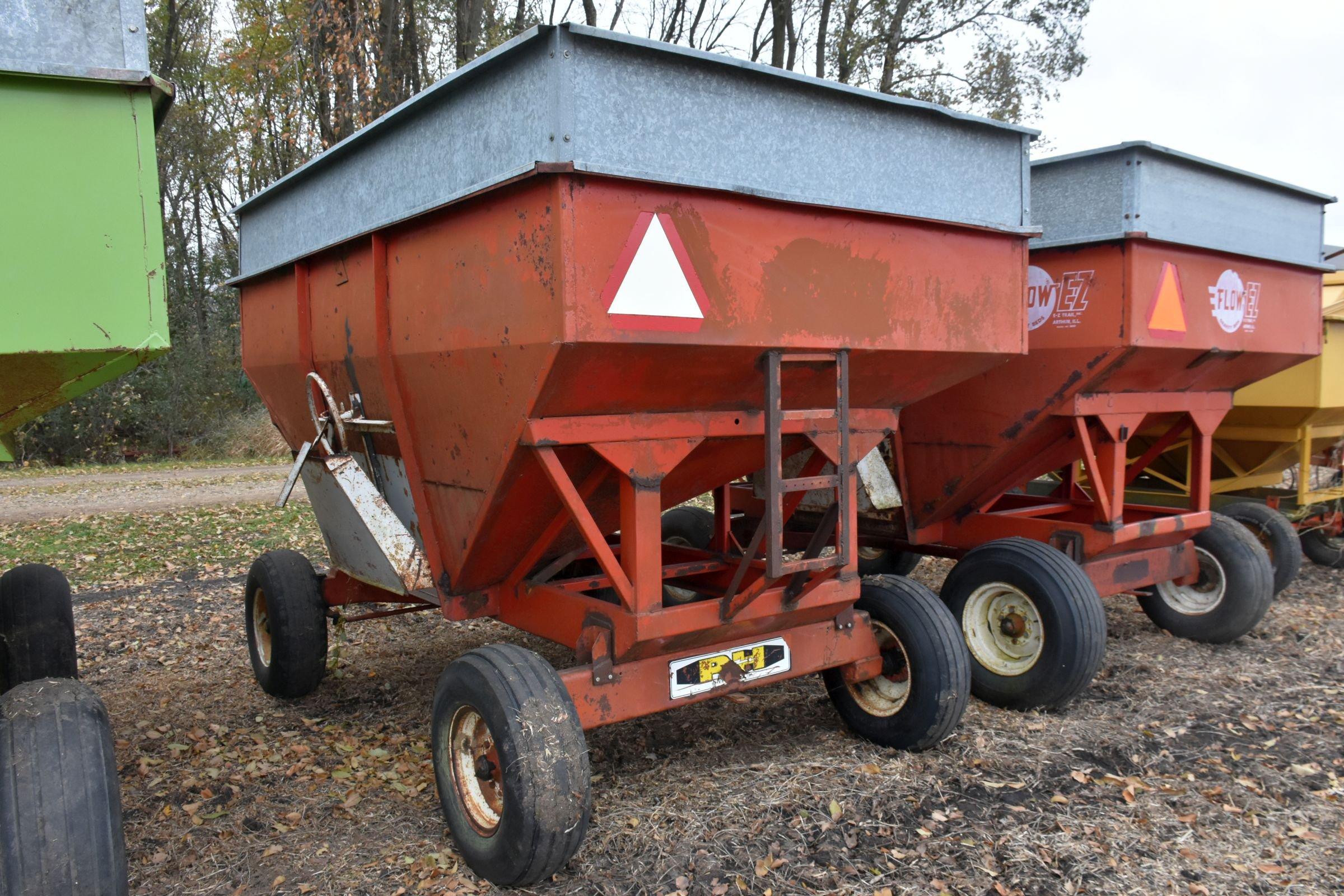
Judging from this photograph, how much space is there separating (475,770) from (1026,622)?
2855mm

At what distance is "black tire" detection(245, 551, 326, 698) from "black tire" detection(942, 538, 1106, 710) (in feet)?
10.8

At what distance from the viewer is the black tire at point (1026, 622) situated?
4383 mm

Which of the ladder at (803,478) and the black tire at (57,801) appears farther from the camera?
the ladder at (803,478)

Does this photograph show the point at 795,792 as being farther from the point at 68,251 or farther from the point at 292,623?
the point at 68,251

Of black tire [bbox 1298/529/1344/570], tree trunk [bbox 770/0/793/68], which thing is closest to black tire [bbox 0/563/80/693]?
black tire [bbox 1298/529/1344/570]

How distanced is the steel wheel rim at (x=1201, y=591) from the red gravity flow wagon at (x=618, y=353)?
9.20 feet

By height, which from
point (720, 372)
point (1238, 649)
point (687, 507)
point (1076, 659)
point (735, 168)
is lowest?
point (1238, 649)

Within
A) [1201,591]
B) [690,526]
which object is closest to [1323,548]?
[1201,591]

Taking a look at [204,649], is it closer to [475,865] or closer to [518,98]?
[475,865]

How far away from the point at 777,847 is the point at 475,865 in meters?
1.02

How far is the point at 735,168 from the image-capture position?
306 centimetres

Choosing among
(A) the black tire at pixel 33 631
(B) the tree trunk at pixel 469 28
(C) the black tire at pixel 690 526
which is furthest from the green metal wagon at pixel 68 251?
(B) the tree trunk at pixel 469 28

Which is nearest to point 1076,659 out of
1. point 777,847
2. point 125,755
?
point 777,847

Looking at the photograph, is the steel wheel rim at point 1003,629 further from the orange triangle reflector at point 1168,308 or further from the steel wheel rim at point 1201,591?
the steel wheel rim at point 1201,591
